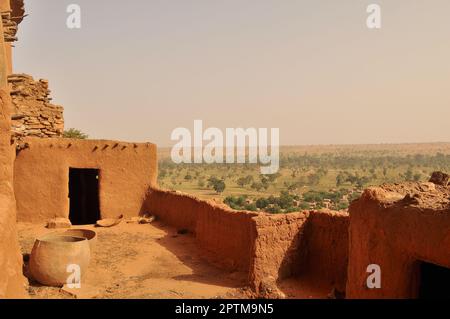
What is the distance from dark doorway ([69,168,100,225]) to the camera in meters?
16.2

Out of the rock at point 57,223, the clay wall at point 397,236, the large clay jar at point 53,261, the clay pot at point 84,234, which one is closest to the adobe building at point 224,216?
the clay wall at point 397,236

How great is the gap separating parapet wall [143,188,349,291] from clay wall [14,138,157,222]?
5.21m

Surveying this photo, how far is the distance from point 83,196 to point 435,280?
13.8m

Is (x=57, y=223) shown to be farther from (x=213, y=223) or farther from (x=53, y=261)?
(x=213, y=223)

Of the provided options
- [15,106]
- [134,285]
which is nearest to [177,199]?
[134,285]

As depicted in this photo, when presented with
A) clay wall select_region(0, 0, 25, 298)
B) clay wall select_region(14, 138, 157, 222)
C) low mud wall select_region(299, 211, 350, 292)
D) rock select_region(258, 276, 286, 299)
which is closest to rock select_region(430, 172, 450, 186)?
low mud wall select_region(299, 211, 350, 292)

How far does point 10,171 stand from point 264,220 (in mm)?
5032

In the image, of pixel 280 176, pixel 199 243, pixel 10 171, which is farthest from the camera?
pixel 280 176

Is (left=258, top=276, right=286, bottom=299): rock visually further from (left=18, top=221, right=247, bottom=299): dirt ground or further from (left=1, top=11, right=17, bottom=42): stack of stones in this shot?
(left=1, top=11, right=17, bottom=42): stack of stones

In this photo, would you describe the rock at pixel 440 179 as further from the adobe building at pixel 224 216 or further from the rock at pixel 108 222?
the rock at pixel 108 222

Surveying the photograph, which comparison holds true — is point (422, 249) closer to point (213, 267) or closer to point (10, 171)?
point (213, 267)

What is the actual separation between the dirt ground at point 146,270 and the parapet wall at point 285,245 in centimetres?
52

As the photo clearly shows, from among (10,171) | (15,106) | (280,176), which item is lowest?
(280,176)
